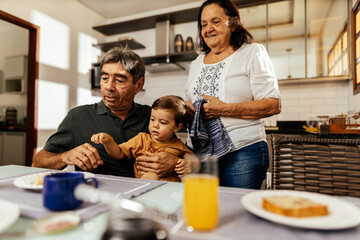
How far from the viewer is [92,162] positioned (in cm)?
123

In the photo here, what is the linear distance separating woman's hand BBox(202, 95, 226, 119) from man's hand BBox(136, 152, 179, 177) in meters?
0.31

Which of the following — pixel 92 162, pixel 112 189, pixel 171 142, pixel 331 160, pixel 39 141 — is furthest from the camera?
pixel 39 141

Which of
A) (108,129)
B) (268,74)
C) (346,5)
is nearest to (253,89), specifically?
(268,74)

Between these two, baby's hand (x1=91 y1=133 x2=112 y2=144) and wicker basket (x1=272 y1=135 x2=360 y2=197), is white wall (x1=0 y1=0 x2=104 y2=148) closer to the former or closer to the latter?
baby's hand (x1=91 y1=133 x2=112 y2=144)

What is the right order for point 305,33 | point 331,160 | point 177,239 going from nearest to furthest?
point 177,239
point 331,160
point 305,33

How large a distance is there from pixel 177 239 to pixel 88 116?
4.08ft

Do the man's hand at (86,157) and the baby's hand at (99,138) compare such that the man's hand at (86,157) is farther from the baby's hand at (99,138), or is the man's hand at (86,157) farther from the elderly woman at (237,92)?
the elderly woman at (237,92)

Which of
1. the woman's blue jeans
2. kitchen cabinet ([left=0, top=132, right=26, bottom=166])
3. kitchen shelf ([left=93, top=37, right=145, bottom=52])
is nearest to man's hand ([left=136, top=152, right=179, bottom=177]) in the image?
the woman's blue jeans

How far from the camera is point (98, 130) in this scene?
5.20 ft

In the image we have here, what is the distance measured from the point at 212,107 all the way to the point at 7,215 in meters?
1.03

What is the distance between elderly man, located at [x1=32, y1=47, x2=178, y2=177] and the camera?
151 cm

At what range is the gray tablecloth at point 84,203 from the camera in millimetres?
689

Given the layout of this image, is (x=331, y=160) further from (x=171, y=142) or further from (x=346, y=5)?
(x=346, y=5)

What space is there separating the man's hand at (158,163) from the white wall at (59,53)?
2909mm
